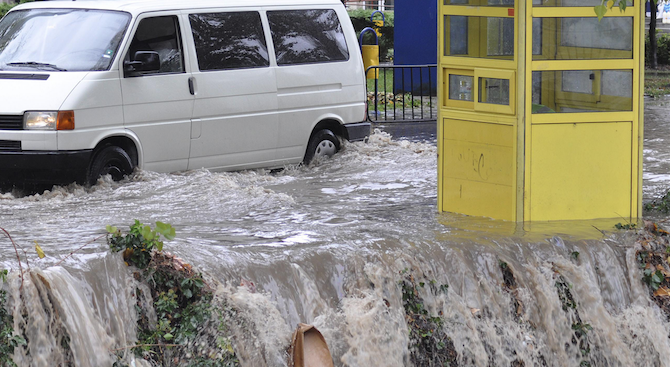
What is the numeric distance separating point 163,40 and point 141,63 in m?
0.58

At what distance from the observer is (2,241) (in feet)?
19.9

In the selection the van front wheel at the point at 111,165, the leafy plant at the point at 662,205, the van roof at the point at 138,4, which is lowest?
the leafy plant at the point at 662,205

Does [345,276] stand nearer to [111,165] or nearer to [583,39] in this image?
[583,39]

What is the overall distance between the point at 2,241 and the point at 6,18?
4.31 metres

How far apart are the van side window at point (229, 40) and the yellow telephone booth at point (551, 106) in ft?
9.10

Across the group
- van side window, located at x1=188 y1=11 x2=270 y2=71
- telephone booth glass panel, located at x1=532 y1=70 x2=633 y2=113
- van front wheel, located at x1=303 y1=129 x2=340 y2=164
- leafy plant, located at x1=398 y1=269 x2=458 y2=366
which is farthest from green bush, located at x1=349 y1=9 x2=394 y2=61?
leafy plant, located at x1=398 y1=269 x2=458 y2=366

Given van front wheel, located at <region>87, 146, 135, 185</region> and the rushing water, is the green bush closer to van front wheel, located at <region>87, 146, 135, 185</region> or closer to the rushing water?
van front wheel, located at <region>87, 146, 135, 185</region>

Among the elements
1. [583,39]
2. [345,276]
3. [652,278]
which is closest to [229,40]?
[583,39]

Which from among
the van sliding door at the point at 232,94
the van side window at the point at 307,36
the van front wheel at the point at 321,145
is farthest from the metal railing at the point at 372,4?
the van sliding door at the point at 232,94

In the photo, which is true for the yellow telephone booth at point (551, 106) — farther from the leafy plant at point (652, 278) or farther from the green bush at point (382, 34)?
the green bush at point (382, 34)

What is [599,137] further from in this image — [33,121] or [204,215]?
[33,121]

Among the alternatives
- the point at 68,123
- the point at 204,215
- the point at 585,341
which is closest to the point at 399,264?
the point at 585,341

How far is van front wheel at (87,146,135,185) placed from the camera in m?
8.53

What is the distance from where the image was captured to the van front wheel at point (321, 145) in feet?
34.7
